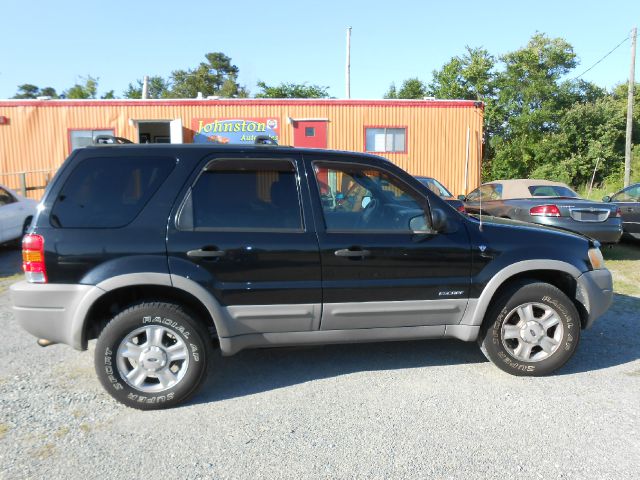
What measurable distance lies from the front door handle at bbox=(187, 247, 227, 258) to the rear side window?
0.48 m

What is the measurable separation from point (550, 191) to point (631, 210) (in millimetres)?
1666

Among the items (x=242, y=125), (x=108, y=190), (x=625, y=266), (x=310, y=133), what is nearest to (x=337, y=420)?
(x=108, y=190)

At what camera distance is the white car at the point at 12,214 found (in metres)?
8.66

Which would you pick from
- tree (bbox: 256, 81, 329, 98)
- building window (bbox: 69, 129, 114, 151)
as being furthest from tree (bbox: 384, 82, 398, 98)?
building window (bbox: 69, 129, 114, 151)

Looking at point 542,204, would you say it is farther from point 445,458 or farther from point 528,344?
point 445,458

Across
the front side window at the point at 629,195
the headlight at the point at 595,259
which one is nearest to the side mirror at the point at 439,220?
the headlight at the point at 595,259

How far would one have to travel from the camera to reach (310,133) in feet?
50.5

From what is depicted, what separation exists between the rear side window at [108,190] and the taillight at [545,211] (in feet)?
21.2

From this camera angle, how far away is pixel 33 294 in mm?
3135

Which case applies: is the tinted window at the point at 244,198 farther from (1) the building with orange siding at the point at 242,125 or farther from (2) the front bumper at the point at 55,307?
(1) the building with orange siding at the point at 242,125

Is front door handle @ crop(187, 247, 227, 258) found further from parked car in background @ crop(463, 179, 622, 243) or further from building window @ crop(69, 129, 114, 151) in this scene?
building window @ crop(69, 129, 114, 151)

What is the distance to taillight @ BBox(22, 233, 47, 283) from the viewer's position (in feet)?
10.1

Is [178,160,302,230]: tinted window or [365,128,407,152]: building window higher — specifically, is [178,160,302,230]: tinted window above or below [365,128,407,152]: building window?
below

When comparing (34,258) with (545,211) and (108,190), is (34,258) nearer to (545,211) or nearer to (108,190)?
(108,190)
